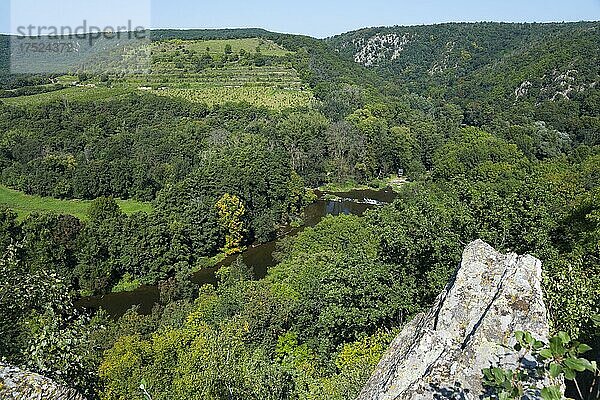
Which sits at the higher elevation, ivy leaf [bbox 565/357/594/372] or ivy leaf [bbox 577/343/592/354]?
ivy leaf [bbox 577/343/592/354]

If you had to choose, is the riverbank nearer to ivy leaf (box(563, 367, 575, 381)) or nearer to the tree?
the tree

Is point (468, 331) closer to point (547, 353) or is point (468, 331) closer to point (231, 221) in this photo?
point (547, 353)

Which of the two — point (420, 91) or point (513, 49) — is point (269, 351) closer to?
point (420, 91)

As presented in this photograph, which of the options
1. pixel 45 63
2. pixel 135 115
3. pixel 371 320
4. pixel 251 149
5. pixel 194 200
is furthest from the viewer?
pixel 45 63

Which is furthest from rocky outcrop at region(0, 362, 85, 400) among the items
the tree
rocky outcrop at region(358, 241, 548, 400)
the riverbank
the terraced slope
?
the terraced slope

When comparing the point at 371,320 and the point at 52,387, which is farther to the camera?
the point at 371,320

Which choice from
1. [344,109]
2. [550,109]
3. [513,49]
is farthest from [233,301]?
[513,49]

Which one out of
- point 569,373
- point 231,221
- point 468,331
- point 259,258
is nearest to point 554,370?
point 569,373
